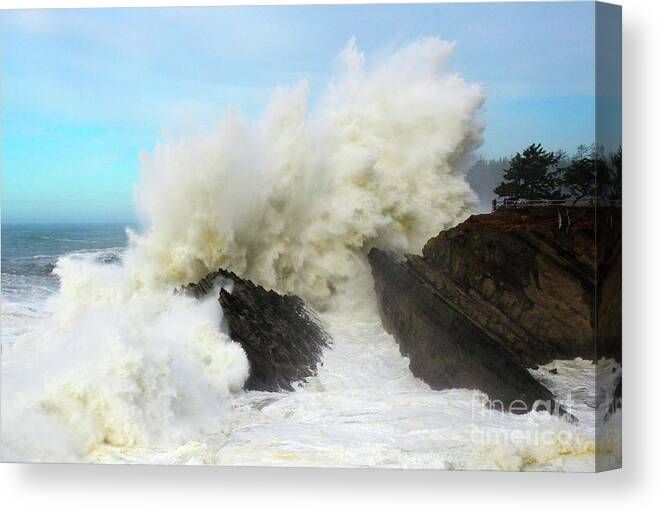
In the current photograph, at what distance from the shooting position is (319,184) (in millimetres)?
9445

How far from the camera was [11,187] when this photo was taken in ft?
30.8

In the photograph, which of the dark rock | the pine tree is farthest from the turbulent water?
the pine tree

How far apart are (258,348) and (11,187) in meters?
2.44

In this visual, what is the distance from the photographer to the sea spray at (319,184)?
9.14 metres

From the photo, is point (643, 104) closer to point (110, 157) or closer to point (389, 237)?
point (389, 237)

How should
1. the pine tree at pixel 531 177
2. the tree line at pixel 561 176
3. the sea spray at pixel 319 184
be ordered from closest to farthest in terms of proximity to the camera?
1. the tree line at pixel 561 176
2. the pine tree at pixel 531 177
3. the sea spray at pixel 319 184

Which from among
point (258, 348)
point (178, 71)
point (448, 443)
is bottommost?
point (448, 443)

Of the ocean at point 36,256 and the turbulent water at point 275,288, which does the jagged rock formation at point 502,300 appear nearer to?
the turbulent water at point 275,288

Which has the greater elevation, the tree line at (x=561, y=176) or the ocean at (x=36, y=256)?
the tree line at (x=561, y=176)

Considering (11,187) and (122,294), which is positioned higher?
(11,187)

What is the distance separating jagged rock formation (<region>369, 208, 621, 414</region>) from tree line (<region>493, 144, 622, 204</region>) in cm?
14

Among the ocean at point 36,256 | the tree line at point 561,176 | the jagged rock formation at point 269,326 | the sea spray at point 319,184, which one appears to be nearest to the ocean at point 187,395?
the ocean at point 36,256

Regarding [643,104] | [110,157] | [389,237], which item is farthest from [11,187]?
[643,104]

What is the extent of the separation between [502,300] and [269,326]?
6.31 ft
